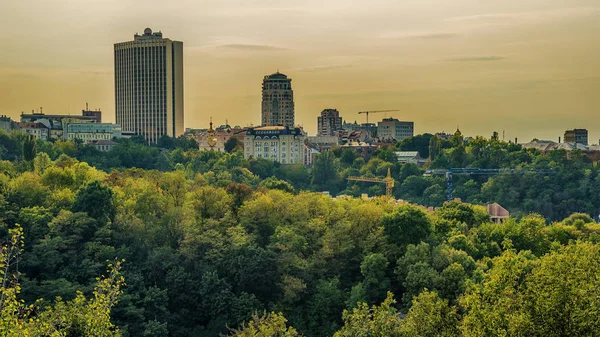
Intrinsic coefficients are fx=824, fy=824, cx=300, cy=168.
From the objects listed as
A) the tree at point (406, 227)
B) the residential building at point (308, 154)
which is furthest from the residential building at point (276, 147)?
the tree at point (406, 227)

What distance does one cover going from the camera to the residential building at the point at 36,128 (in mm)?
83000

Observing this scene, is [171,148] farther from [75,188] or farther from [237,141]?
[75,188]

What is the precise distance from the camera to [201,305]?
2488 centimetres

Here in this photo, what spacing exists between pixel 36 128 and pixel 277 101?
39.2 metres

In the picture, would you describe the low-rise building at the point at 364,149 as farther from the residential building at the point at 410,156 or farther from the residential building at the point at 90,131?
the residential building at the point at 90,131

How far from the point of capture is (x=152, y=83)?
313 ft

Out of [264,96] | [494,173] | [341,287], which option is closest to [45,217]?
[341,287]

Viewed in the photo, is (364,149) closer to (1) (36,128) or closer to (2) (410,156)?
(2) (410,156)

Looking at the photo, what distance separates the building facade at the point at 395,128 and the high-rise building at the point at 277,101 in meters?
18.8

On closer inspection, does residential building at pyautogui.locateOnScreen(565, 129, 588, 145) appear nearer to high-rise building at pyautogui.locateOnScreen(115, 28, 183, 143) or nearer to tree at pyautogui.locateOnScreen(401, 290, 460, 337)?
high-rise building at pyautogui.locateOnScreen(115, 28, 183, 143)

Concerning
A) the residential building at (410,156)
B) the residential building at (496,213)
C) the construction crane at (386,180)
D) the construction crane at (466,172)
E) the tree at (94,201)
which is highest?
the tree at (94,201)

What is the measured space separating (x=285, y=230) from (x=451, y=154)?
146 feet

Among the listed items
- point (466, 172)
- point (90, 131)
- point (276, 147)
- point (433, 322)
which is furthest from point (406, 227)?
point (90, 131)

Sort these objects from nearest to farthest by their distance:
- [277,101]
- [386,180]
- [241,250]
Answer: [241,250] → [386,180] → [277,101]
